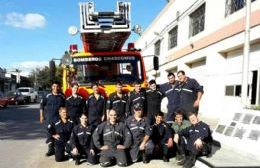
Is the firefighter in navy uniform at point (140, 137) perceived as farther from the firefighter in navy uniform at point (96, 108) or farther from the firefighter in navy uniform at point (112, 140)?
the firefighter in navy uniform at point (96, 108)

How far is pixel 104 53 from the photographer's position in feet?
35.4

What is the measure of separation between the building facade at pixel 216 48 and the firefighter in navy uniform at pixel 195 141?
3.91m

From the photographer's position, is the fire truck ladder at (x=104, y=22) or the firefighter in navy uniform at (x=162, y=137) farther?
the fire truck ladder at (x=104, y=22)

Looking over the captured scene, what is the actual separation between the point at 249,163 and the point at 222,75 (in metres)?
10.9

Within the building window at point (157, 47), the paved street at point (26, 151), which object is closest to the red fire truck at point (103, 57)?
the paved street at point (26, 151)

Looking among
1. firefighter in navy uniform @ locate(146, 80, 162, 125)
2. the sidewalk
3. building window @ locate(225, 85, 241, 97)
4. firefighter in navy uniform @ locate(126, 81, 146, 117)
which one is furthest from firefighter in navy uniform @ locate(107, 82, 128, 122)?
building window @ locate(225, 85, 241, 97)

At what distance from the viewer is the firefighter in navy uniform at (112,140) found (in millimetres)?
7997

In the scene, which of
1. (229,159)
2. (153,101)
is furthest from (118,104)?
(229,159)

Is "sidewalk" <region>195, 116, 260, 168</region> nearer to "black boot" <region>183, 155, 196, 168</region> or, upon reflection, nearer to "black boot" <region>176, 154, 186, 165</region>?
"black boot" <region>183, 155, 196, 168</region>

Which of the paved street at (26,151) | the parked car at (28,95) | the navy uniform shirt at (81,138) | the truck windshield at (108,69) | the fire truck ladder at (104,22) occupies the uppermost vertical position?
the fire truck ladder at (104,22)

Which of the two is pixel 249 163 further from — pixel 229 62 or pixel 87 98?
pixel 229 62

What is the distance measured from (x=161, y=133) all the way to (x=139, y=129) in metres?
0.52

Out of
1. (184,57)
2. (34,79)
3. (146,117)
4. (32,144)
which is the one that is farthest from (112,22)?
(34,79)

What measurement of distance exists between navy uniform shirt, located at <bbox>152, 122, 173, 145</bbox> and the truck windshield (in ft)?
6.88
